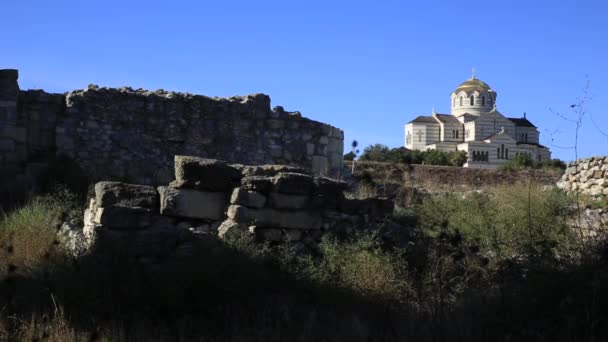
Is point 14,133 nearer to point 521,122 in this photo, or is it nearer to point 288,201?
point 288,201

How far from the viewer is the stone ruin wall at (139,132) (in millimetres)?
12031

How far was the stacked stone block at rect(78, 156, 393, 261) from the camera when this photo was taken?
289 inches

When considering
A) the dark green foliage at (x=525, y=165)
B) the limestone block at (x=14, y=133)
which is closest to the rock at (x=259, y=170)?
the limestone block at (x=14, y=133)

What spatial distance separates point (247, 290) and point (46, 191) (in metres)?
6.28

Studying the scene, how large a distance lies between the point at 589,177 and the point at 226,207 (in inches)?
444

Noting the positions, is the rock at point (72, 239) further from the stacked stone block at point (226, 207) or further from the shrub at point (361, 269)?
the shrub at point (361, 269)

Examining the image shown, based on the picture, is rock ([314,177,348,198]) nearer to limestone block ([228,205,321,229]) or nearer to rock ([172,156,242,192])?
limestone block ([228,205,321,229])

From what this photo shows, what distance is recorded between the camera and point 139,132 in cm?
1302

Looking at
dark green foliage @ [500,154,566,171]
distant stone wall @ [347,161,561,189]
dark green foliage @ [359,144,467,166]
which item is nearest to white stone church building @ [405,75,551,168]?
dark green foliage @ [359,144,467,166]

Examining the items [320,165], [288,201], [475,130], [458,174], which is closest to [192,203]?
[288,201]

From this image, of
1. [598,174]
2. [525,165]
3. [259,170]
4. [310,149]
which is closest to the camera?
[259,170]

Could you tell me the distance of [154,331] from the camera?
5387 mm

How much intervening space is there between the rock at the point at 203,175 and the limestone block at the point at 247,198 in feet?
0.65

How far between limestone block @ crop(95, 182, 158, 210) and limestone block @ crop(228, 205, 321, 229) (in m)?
0.95
